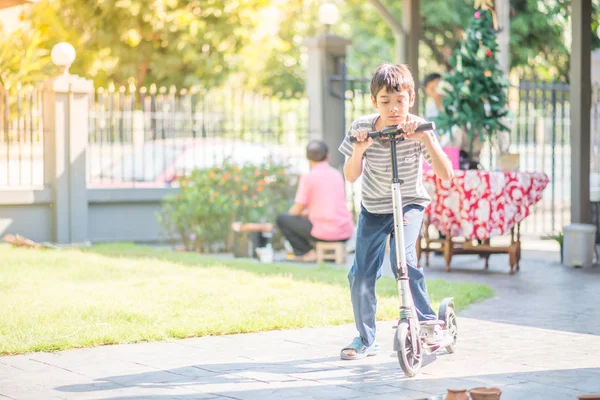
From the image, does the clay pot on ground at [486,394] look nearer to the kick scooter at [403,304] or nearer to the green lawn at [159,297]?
the kick scooter at [403,304]

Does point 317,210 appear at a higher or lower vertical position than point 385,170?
lower

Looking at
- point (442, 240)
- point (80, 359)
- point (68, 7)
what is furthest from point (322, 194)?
point (68, 7)

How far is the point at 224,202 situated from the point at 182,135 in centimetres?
259

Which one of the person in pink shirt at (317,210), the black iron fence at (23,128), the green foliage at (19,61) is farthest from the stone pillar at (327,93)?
the green foliage at (19,61)

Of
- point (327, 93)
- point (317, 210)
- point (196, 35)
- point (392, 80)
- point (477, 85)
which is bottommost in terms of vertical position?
point (317, 210)

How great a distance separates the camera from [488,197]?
10.1 m

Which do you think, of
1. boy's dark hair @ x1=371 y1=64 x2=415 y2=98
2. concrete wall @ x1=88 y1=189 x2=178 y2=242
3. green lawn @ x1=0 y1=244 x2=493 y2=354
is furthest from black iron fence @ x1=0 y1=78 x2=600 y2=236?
boy's dark hair @ x1=371 y1=64 x2=415 y2=98

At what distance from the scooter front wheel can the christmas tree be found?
5943 mm

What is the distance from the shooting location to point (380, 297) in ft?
27.2

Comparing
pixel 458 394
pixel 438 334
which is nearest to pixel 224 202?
pixel 438 334

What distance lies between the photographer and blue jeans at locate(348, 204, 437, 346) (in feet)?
19.3

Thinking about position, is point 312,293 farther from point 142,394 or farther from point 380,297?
point 142,394

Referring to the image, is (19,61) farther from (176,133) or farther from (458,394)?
(458,394)

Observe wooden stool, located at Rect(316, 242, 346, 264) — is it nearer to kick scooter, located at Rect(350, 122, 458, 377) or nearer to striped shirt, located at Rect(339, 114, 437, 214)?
striped shirt, located at Rect(339, 114, 437, 214)
